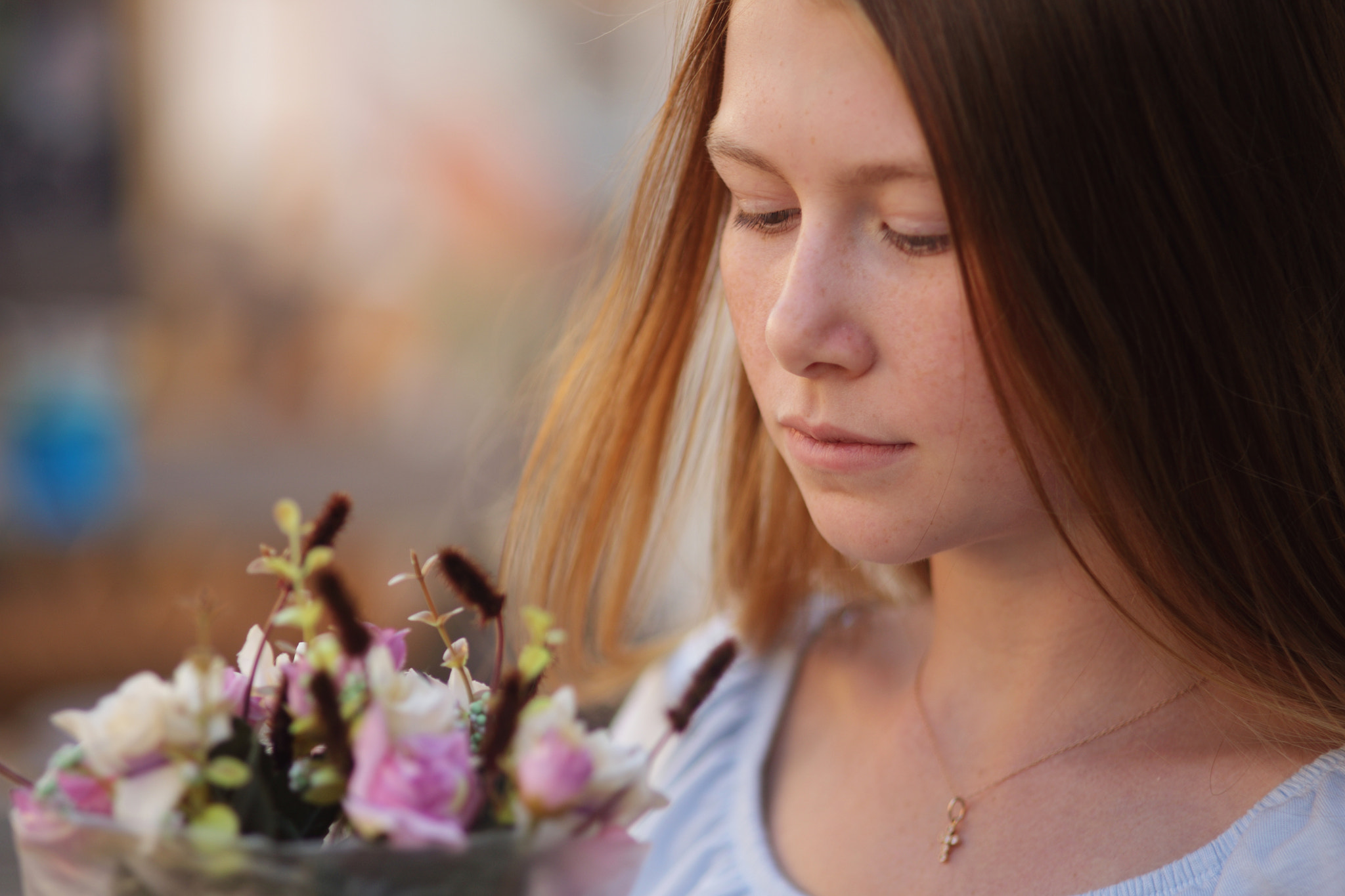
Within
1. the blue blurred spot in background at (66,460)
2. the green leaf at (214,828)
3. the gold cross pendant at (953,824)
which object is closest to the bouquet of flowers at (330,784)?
the green leaf at (214,828)

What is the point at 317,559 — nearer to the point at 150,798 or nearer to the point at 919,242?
the point at 150,798

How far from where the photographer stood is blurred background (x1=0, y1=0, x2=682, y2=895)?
2703 millimetres

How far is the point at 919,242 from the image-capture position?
2.34 ft

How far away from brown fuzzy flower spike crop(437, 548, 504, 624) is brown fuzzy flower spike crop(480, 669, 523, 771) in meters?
0.04

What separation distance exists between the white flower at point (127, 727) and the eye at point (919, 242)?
463 millimetres

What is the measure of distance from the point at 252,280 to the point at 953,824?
2.68 m

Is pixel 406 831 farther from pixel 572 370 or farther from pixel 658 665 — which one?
pixel 658 665

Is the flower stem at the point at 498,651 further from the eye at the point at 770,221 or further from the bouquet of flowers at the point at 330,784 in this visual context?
the eye at the point at 770,221

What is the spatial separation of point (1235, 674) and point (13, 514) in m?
2.58

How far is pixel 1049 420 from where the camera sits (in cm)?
72

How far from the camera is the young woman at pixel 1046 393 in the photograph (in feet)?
2.26

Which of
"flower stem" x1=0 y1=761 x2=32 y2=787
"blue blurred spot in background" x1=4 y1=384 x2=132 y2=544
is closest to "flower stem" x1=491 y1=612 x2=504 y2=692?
"flower stem" x1=0 y1=761 x2=32 y2=787

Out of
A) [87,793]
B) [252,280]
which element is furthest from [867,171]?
[252,280]

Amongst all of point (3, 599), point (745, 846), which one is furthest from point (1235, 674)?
point (3, 599)
